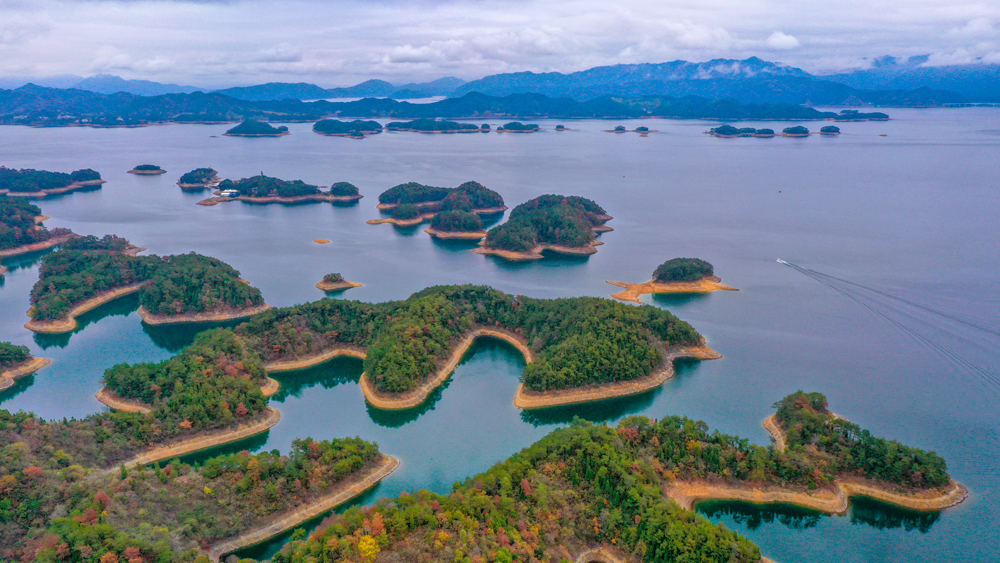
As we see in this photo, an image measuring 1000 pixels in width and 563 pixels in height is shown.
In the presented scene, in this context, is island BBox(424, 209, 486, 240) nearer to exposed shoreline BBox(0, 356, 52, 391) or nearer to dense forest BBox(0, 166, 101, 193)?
exposed shoreline BBox(0, 356, 52, 391)

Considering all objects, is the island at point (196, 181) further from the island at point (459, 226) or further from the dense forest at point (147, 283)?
the island at point (459, 226)

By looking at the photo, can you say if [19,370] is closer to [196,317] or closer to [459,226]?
[196,317]

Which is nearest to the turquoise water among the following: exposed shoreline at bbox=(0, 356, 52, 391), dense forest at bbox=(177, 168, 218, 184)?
exposed shoreline at bbox=(0, 356, 52, 391)

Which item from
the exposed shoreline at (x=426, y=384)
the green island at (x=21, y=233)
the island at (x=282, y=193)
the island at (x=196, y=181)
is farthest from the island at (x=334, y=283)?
the island at (x=196, y=181)

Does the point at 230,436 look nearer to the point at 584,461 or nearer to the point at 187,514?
the point at 187,514

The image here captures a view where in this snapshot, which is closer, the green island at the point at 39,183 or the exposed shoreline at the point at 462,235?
the exposed shoreline at the point at 462,235

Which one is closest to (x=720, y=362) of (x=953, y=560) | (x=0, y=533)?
(x=953, y=560)

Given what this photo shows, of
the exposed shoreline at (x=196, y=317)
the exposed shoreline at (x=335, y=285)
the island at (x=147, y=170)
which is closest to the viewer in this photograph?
the exposed shoreline at (x=196, y=317)
